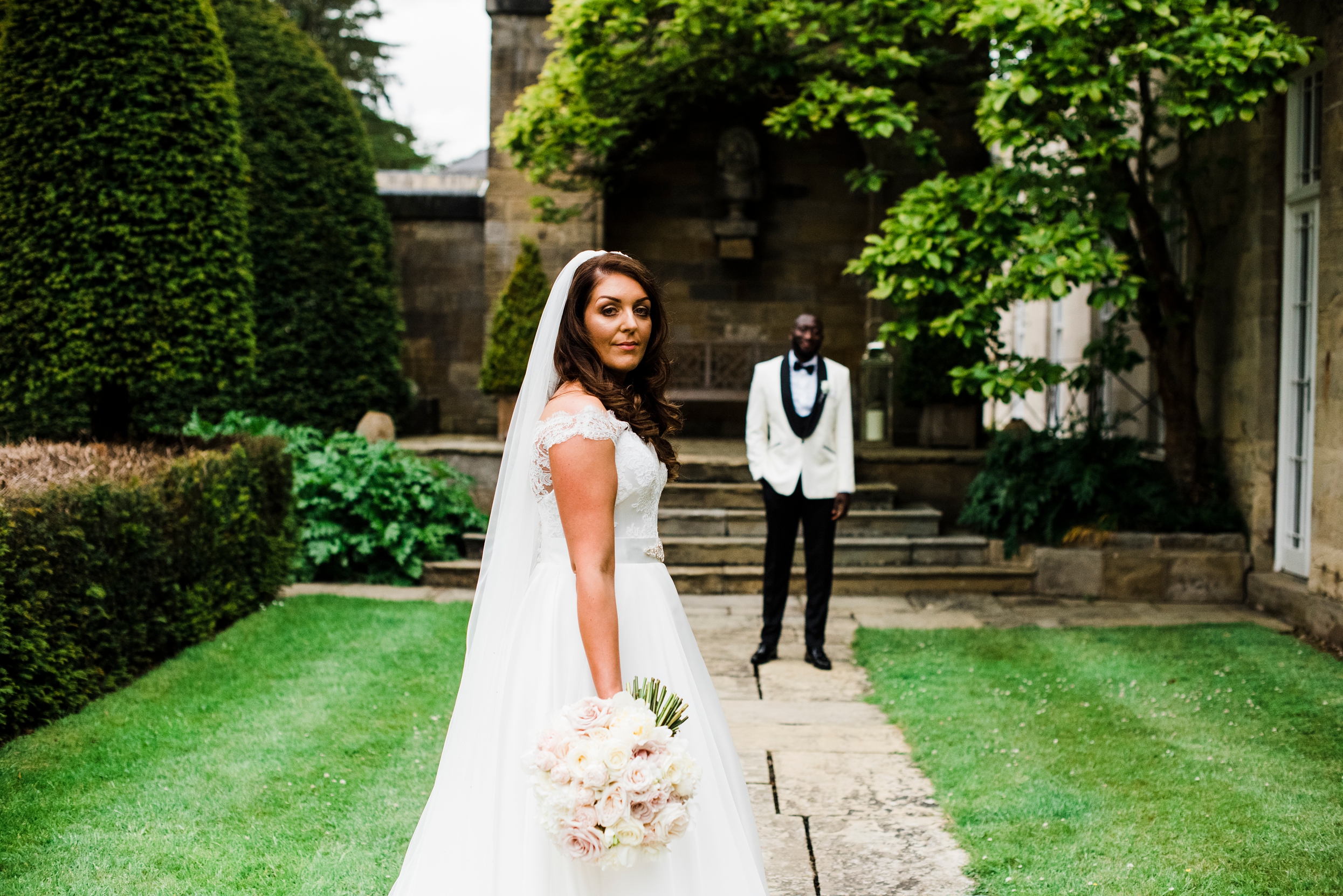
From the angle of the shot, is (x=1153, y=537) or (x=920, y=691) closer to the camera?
(x=920, y=691)

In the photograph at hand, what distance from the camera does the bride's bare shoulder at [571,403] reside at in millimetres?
2217

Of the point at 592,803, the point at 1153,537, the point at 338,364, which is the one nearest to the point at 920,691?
the point at 1153,537

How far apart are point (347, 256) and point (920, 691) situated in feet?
25.0

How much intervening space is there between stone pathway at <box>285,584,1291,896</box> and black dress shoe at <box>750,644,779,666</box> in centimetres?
4

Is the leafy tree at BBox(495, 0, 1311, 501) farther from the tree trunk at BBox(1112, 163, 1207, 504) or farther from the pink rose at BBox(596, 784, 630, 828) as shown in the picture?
the pink rose at BBox(596, 784, 630, 828)

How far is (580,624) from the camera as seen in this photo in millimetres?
2137

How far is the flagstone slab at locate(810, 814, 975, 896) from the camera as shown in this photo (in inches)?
126

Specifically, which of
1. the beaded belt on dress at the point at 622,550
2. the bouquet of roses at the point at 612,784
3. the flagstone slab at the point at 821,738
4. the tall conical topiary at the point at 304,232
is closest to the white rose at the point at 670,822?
the bouquet of roses at the point at 612,784

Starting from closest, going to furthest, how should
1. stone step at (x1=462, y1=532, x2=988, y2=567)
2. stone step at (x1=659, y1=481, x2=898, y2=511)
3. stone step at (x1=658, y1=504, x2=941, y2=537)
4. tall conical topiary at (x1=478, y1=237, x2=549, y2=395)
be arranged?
1. stone step at (x1=462, y1=532, x2=988, y2=567)
2. stone step at (x1=658, y1=504, x2=941, y2=537)
3. stone step at (x1=659, y1=481, x2=898, y2=511)
4. tall conical topiary at (x1=478, y1=237, x2=549, y2=395)

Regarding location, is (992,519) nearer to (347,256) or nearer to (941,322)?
(941,322)

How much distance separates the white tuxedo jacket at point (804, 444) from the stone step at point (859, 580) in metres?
2.21

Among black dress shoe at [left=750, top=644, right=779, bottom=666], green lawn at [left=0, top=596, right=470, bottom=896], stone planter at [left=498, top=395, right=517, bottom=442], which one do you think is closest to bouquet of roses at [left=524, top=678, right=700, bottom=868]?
green lawn at [left=0, top=596, right=470, bottom=896]

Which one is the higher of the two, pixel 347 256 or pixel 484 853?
pixel 347 256

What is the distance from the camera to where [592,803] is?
189 centimetres
